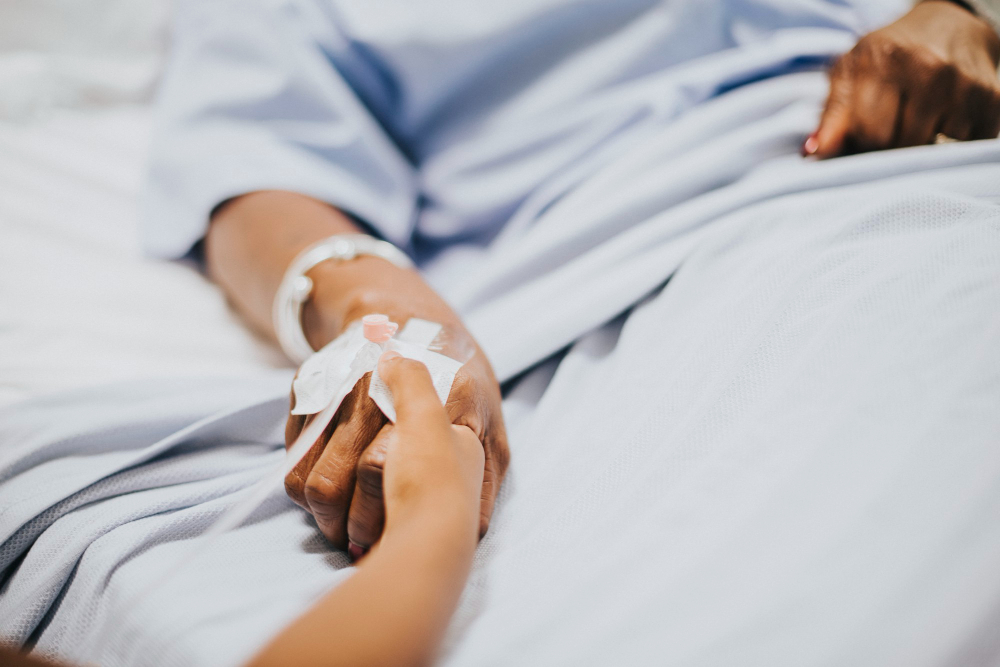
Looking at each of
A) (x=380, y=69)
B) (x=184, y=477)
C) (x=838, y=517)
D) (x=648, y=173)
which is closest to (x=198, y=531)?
(x=184, y=477)

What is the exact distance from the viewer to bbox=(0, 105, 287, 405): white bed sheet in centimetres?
63

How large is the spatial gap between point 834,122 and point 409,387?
55cm

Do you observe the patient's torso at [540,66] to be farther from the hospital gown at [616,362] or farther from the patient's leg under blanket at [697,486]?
the patient's leg under blanket at [697,486]

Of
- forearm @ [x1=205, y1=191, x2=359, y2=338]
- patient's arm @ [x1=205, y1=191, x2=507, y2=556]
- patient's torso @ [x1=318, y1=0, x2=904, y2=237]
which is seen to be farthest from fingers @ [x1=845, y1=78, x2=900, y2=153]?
forearm @ [x1=205, y1=191, x2=359, y2=338]

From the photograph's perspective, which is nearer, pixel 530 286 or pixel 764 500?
pixel 764 500

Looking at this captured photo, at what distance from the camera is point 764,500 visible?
1.19ft

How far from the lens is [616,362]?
541 mm

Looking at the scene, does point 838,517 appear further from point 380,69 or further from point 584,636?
point 380,69

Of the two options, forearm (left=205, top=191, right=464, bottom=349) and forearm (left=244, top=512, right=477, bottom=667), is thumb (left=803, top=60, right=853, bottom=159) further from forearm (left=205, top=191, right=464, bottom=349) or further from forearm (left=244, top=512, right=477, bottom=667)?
forearm (left=244, top=512, right=477, bottom=667)

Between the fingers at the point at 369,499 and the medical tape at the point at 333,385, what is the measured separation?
0.03m

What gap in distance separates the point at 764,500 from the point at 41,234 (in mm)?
884

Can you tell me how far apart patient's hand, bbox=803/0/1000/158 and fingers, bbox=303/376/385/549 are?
54 cm

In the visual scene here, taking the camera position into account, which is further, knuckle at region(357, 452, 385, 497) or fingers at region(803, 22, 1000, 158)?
fingers at region(803, 22, 1000, 158)

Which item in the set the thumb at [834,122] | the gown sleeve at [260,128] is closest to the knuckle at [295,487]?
the gown sleeve at [260,128]
